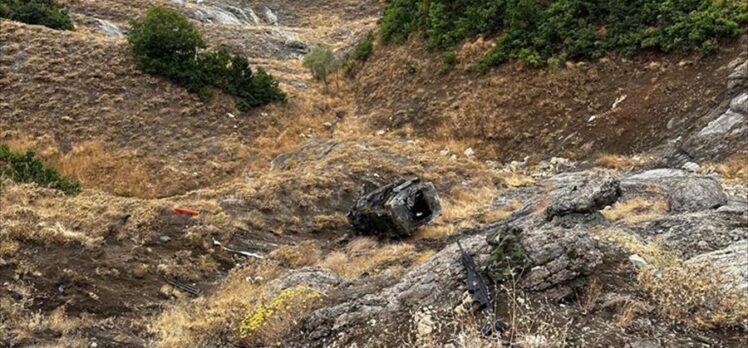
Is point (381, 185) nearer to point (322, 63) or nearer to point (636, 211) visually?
point (636, 211)

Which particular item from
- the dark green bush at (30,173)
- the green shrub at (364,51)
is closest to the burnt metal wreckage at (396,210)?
the dark green bush at (30,173)

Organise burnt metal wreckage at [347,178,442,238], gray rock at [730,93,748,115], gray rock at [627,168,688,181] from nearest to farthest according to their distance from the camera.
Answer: burnt metal wreckage at [347,178,442,238], gray rock at [627,168,688,181], gray rock at [730,93,748,115]

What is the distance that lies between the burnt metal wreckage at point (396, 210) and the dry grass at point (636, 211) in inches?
162

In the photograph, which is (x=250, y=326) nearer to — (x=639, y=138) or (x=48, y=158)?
(x=639, y=138)

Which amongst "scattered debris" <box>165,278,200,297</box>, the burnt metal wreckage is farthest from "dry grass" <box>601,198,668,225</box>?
"scattered debris" <box>165,278,200,297</box>

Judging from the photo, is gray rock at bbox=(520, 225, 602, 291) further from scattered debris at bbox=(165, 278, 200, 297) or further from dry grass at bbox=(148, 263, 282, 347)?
scattered debris at bbox=(165, 278, 200, 297)

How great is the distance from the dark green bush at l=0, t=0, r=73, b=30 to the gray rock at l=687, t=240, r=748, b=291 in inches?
1301

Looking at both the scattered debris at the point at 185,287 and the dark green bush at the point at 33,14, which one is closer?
the scattered debris at the point at 185,287

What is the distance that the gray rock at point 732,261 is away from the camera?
6.80m

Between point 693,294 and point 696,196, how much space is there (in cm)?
540

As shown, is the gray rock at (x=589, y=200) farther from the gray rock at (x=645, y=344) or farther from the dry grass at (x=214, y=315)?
the dry grass at (x=214, y=315)

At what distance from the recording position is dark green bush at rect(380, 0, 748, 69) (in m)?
19.3

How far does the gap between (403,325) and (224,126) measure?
18.9 meters

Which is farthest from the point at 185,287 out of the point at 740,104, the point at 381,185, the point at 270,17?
the point at 270,17
